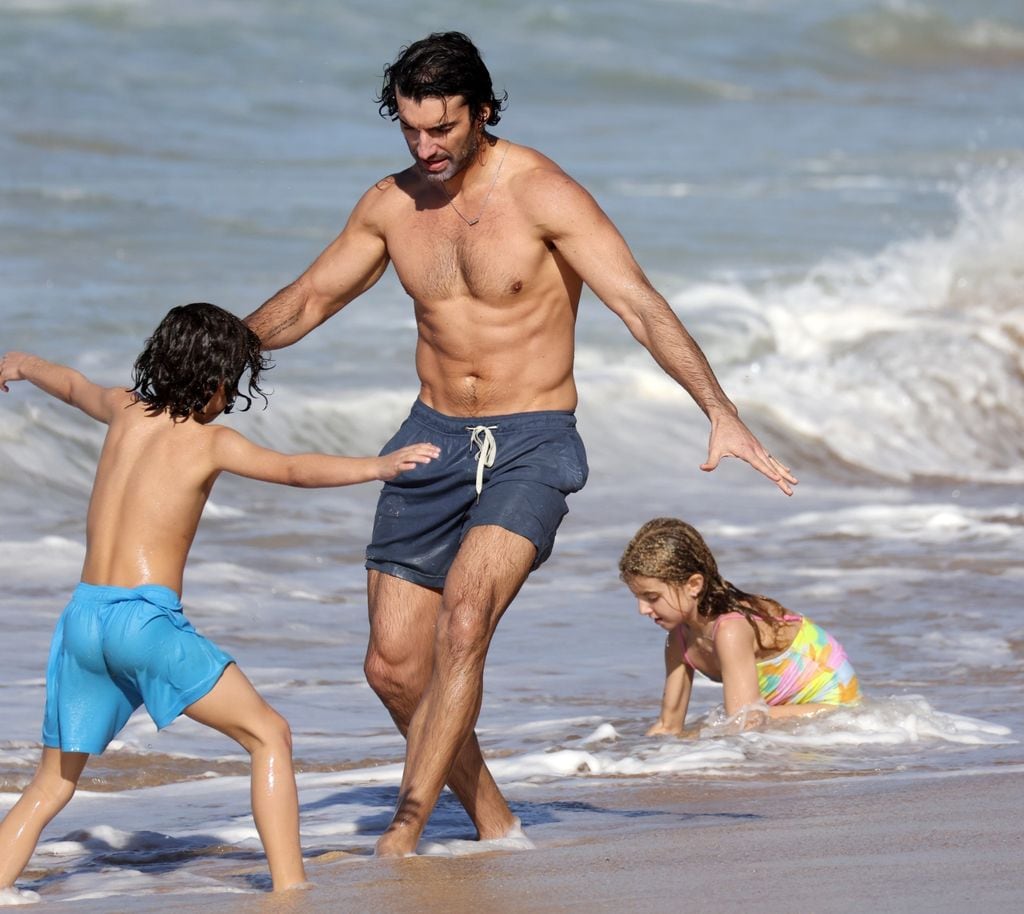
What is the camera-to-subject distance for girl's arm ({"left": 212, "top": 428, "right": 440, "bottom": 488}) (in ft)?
14.0

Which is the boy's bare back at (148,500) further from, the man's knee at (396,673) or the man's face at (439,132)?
the man's face at (439,132)

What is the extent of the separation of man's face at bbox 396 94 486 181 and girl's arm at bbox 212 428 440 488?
3.01 ft

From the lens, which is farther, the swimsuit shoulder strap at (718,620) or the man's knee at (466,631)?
the swimsuit shoulder strap at (718,620)

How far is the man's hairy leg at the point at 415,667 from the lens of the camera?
4.85m

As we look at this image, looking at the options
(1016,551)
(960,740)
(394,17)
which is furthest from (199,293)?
(394,17)

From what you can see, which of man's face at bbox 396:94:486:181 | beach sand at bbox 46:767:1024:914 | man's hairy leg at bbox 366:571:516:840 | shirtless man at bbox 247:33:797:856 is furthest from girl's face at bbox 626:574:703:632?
man's face at bbox 396:94:486:181

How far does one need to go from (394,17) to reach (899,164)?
9.64 m

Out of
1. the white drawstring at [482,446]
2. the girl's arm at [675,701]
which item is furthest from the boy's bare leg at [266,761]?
the girl's arm at [675,701]

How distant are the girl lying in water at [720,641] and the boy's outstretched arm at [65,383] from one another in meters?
2.17

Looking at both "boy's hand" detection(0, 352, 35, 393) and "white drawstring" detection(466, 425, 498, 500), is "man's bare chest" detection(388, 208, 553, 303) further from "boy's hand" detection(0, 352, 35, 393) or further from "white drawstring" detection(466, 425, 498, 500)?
"boy's hand" detection(0, 352, 35, 393)

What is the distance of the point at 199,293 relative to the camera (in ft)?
52.0

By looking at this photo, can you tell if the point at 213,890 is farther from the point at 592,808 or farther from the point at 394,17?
the point at 394,17

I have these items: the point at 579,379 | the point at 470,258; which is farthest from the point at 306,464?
the point at 579,379

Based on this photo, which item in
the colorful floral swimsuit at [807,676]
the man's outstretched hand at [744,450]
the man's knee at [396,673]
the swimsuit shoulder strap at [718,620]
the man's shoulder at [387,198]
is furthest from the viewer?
the colorful floral swimsuit at [807,676]
